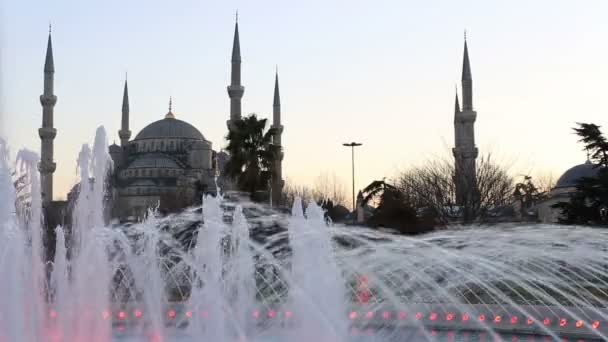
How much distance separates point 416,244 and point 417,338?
1644mm

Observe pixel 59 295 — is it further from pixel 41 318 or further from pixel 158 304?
pixel 158 304

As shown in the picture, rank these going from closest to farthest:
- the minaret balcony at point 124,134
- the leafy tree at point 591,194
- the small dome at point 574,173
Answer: the leafy tree at point 591,194 → the small dome at point 574,173 → the minaret balcony at point 124,134

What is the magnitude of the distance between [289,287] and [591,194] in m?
20.4

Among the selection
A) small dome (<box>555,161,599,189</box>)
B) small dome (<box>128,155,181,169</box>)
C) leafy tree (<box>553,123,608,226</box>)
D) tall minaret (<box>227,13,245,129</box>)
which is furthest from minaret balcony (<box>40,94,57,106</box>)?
leafy tree (<box>553,123,608,226</box>)

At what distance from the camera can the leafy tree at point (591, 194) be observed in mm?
30375

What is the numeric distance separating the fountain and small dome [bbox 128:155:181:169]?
207ft

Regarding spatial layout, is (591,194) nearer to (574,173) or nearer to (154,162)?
(574,173)

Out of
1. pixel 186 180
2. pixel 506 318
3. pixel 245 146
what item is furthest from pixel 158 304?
pixel 186 180

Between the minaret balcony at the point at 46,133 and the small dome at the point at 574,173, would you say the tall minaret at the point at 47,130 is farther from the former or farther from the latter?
the small dome at the point at 574,173

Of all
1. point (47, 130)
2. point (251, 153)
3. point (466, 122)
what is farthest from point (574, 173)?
point (47, 130)

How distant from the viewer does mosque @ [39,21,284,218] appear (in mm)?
60406

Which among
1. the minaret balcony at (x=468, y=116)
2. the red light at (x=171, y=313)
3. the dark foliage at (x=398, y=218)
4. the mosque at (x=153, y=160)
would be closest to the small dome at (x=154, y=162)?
the mosque at (x=153, y=160)

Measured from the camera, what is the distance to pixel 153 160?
84188 millimetres

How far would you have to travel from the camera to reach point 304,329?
10.2 metres
